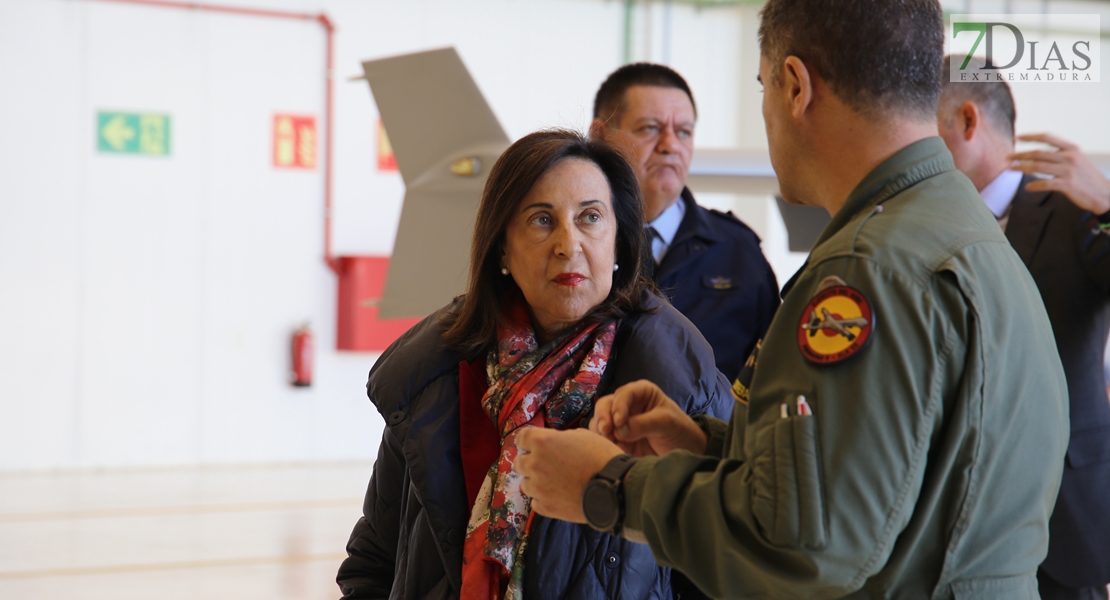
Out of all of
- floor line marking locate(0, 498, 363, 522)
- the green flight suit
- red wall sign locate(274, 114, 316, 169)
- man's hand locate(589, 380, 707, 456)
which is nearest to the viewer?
the green flight suit

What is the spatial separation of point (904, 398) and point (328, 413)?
24.1 ft

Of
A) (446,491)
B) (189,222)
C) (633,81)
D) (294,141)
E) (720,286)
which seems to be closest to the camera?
(446,491)

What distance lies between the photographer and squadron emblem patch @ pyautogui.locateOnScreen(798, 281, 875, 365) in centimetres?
95

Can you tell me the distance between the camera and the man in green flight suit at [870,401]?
95 cm

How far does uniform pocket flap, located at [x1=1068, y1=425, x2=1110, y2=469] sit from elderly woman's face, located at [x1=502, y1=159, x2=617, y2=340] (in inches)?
44.7

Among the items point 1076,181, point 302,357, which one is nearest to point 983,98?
point 1076,181

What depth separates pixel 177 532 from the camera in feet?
18.6

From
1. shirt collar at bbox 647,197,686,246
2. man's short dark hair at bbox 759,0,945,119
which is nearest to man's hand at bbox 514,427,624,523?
man's short dark hair at bbox 759,0,945,119

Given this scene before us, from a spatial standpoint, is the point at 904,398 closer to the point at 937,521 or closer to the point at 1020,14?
the point at 937,521

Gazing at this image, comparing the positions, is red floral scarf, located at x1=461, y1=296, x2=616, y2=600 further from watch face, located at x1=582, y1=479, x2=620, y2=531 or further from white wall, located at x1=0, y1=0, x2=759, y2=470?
white wall, located at x1=0, y1=0, x2=759, y2=470

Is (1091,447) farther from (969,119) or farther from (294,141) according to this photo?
(294,141)

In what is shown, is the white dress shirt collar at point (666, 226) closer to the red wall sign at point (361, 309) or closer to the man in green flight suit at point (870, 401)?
the man in green flight suit at point (870, 401)

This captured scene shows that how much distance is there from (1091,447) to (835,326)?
4.96 feet

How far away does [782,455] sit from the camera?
3.14 feet
